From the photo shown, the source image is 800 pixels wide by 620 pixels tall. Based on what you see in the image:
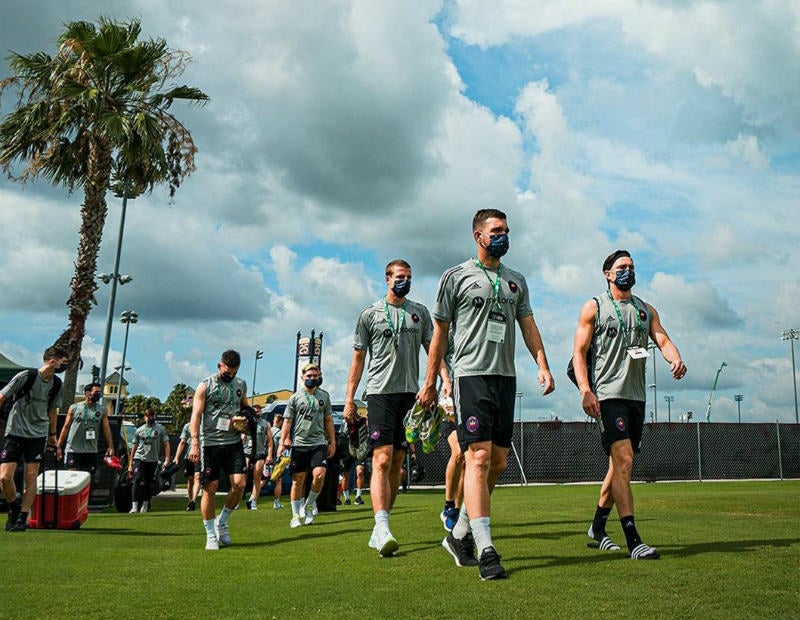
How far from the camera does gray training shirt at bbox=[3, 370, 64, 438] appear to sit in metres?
10.4

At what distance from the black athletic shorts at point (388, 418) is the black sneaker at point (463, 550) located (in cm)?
136

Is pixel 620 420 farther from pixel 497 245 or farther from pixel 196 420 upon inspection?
pixel 196 420

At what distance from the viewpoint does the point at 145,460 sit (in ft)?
53.7

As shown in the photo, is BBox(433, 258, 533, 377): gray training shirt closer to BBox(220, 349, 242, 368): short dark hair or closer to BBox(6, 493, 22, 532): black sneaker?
BBox(220, 349, 242, 368): short dark hair

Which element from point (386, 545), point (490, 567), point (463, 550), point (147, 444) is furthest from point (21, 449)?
point (490, 567)

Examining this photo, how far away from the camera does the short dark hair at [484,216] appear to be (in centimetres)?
→ 589

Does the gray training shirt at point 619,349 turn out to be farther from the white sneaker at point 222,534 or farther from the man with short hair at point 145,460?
the man with short hair at point 145,460

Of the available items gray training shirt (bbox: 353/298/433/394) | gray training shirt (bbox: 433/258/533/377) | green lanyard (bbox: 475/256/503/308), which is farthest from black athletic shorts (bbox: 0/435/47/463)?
green lanyard (bbox: 475/256/503/308)

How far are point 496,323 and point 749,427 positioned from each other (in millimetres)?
28977

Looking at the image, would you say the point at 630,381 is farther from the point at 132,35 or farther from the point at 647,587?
the point at 132,35

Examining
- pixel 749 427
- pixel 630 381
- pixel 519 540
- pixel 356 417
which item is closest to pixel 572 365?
pixel 630 381

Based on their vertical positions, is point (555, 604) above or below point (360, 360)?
below

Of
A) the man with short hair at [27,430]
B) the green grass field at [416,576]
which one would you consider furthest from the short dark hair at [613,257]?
the man with short hair at [27,430]

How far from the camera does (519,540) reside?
283 inches
